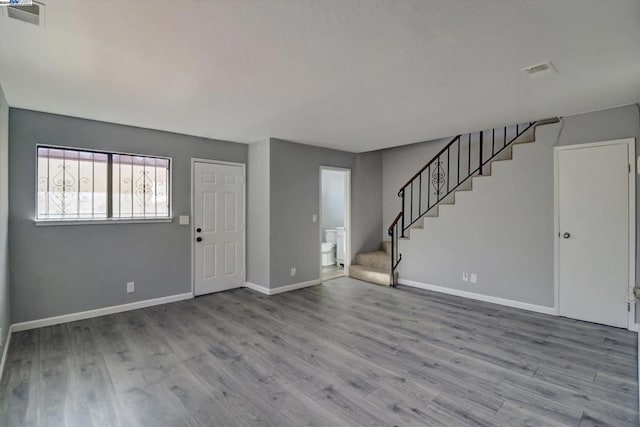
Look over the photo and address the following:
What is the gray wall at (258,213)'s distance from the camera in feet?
16.8

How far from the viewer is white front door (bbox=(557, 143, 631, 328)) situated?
3.62 meters

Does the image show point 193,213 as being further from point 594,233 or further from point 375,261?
point 594,233

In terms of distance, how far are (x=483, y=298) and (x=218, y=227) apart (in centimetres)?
432

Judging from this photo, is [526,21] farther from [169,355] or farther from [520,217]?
[169,355]

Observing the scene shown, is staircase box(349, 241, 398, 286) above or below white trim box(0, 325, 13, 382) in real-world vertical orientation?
above

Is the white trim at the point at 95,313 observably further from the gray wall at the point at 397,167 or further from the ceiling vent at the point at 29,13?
the gray wall at the point at 397,167

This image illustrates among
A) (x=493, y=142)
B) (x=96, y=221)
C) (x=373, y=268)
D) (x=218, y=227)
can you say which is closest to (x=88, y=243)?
(x=96, y=221)

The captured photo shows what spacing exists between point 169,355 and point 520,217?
4.64m

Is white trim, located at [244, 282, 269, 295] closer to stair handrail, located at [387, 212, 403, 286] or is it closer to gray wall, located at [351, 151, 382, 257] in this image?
gray wall, located at [351, 151, 382, 257]

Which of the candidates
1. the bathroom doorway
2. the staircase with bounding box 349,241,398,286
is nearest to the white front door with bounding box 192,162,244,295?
the bathroom doorway

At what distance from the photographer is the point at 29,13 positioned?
1832 millimetres

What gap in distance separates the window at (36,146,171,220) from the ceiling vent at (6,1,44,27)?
2441mm

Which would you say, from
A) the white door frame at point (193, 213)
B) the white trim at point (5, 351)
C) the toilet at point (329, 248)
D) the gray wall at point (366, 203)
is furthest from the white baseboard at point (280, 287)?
the white trim at point (5, 351)

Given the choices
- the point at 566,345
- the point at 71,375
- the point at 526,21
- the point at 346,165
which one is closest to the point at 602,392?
the point at 566,345
